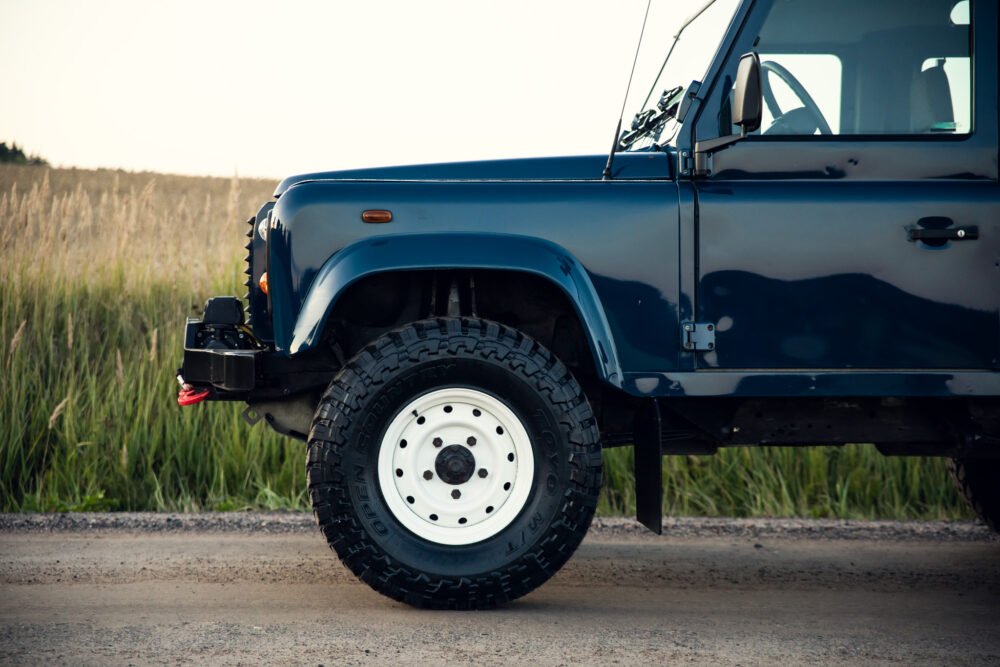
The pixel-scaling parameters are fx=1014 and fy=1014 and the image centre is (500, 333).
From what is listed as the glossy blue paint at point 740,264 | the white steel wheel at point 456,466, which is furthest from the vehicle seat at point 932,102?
the white steel wheel at point 456,466

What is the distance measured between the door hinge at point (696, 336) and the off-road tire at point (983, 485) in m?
2.01

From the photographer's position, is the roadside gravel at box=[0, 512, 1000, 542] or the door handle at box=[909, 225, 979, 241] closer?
the door handle at box=[909, 225, 979, 241]

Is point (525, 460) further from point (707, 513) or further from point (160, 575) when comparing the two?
point (707, 513)

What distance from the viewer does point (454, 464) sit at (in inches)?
144

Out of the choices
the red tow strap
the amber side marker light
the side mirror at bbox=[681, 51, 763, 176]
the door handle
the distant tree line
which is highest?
the distant tree line

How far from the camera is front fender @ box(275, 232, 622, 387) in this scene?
3.59m

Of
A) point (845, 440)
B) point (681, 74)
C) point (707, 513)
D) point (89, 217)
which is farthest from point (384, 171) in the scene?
point (89, 217)

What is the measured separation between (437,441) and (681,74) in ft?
6.03

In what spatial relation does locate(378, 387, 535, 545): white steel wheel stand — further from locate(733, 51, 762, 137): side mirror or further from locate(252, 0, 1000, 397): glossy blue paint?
locate(733, 51, 762, 137): side mirror

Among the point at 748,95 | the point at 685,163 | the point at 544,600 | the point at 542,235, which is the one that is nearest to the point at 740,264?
the point at 685,163

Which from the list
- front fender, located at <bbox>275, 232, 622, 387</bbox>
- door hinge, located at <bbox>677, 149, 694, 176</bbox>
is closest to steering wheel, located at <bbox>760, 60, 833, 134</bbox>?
door hinge, located at <bbox>677, 149, 694, 176</bbox>

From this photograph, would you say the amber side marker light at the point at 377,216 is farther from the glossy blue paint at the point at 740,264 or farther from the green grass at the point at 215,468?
the green grass at the point at 215,468

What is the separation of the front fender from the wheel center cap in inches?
22.8

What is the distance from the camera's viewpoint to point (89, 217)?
26.6 ft
